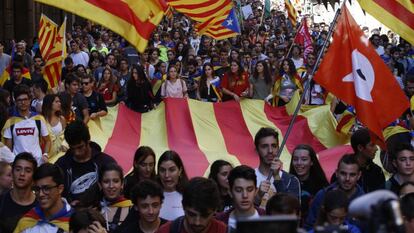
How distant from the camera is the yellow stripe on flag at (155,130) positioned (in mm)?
12047

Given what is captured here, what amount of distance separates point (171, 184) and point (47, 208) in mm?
1206

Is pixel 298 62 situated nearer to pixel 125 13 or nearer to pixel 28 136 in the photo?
pixel 28 136

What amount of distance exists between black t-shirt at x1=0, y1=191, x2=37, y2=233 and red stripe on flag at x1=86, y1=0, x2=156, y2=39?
7.12 ft

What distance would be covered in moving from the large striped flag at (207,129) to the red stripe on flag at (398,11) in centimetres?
267

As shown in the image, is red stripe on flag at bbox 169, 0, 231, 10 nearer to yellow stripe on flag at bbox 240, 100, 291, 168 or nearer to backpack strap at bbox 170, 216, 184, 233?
yellow stripe on flag at bbox 240, 100, 291, 168

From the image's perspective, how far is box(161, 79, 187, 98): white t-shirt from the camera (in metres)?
15.4

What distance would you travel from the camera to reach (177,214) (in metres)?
6.51

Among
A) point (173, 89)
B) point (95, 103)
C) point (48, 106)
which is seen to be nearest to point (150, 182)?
point (48, 106)

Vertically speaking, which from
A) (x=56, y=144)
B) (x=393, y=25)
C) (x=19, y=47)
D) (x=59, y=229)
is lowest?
(x=59, y=229)

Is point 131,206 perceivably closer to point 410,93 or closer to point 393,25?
point 393,25

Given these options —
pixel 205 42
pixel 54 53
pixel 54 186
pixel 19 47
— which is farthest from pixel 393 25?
pixel 205 42

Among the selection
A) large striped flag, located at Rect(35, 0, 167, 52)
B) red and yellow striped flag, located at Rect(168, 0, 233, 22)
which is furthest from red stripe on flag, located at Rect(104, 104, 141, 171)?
large striped flag, located at Rect(35, 0, 167, 52)

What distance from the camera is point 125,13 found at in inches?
306

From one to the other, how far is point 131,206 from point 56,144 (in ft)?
10.1
